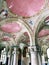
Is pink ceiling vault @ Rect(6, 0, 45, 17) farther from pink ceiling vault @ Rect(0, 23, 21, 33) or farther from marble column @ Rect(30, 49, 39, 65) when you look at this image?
marble column @ Rect(30, 49, 39, 65)

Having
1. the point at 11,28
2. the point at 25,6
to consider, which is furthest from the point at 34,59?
the point at 11,28

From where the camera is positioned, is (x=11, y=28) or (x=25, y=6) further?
(x=11, y=28)

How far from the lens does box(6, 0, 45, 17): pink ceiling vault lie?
7863 millimetres

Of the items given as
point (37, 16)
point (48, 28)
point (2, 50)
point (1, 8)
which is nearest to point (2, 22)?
point (1, 8)

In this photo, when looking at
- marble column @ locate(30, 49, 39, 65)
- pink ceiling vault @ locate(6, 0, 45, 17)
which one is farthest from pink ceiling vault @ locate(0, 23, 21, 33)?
marble column @ locate(30, 49, 39, 65)

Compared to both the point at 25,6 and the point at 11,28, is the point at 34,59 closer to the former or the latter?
the point at 25,6

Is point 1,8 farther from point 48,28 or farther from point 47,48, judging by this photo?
point 47,48

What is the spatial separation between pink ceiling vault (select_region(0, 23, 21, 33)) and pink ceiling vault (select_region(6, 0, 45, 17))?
5.88ft

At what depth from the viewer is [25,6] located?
326 inches

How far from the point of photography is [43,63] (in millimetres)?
16438

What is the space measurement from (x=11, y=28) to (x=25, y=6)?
3401 millimetres

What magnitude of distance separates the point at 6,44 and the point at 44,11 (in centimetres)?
811

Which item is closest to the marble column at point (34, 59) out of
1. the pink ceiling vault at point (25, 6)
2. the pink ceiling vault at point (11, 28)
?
the pink ceiling vault at point (25, 6)

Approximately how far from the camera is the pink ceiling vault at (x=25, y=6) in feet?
25.8
